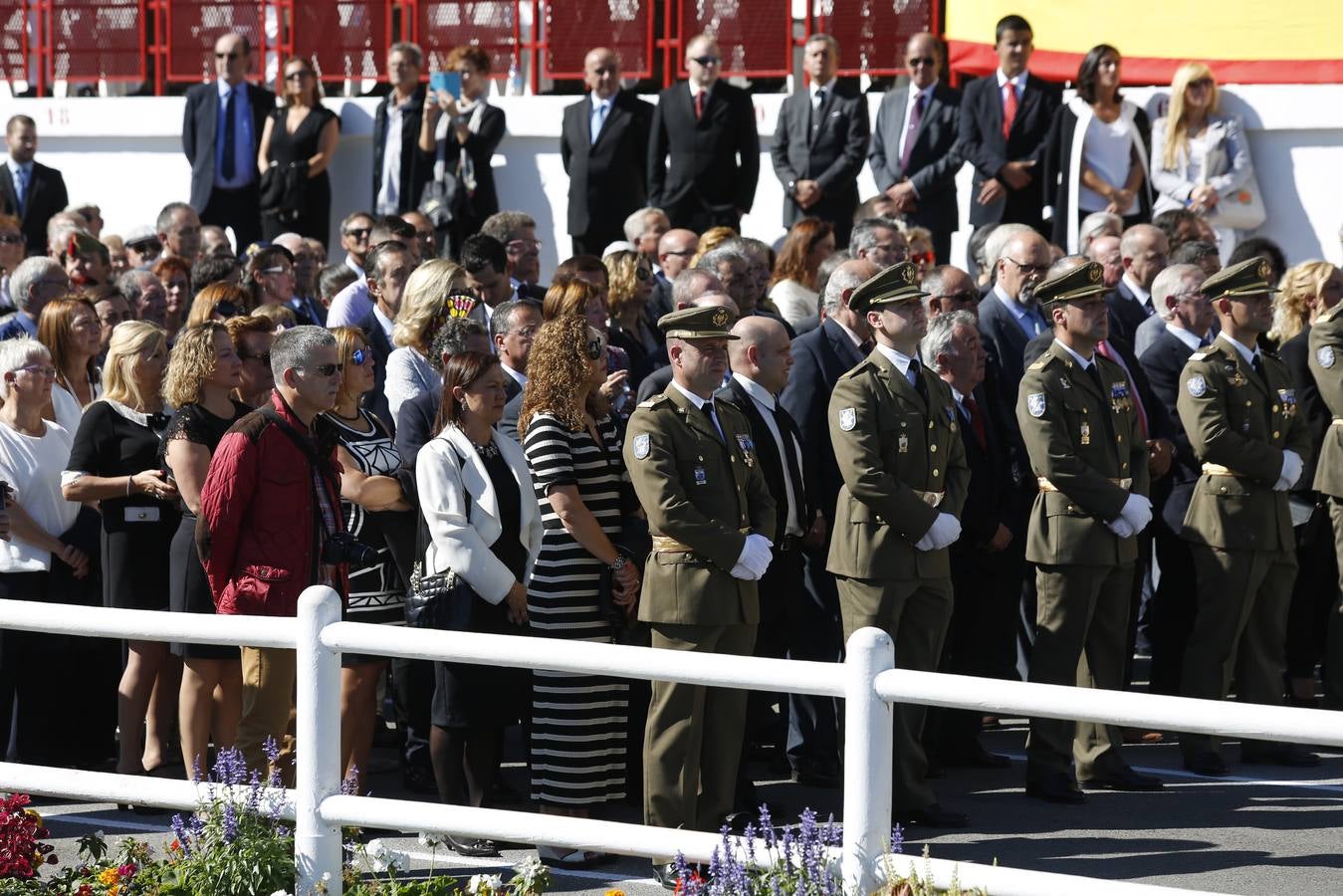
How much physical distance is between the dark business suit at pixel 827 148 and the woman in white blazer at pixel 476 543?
24.1ft

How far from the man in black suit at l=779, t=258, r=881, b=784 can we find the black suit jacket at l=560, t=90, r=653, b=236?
6.37 m

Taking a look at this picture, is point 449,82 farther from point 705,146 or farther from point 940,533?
point 940,533

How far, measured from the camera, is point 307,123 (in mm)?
16156

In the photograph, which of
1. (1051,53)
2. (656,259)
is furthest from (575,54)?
(656,259)

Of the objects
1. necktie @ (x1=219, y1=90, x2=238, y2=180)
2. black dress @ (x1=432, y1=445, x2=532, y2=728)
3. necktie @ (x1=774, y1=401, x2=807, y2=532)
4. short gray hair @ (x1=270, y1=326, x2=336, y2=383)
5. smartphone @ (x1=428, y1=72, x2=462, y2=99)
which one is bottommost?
black dress @ (x1=432, y1=445, x2=532, y2=728)

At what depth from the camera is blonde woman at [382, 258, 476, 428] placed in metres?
8.67

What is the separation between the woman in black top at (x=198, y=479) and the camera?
7.49m

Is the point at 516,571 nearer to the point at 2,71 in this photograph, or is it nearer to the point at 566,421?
the point at 566,421

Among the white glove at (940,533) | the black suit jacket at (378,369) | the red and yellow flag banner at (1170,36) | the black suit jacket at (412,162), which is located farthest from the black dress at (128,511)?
the red and yellow flag banner at (1170,36)

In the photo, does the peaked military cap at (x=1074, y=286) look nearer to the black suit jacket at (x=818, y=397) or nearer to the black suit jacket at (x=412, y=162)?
the black suit jacket at (x=818, y=397)

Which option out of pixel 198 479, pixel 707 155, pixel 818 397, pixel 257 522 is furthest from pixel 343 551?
pixel 707 155

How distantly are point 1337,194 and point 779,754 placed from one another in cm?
756

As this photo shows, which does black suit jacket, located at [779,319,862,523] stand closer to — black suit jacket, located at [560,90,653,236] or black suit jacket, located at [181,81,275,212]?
black suit jacket, located at [560,90,653,236]

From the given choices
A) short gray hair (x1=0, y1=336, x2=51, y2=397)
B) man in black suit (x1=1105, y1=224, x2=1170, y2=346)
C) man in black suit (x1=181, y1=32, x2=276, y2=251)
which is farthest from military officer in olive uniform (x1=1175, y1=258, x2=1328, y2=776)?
man in black suit (x1=181, y1=32, x2=276, y2=251)
